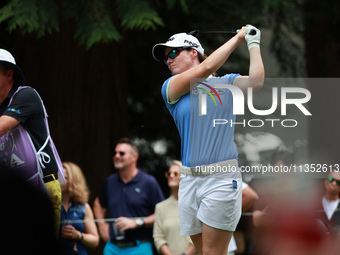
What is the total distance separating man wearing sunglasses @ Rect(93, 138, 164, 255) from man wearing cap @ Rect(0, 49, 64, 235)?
2.63 m

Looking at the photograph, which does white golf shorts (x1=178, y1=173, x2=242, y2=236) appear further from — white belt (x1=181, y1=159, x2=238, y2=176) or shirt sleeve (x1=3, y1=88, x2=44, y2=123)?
shirt sleeve (x1=3, y1=88, x2=44, y2=123)

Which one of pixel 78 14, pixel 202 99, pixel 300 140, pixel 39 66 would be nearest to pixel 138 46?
pixel 39 66

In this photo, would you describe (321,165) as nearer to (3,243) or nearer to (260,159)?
(260,159)

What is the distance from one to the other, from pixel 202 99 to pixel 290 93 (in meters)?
1.73

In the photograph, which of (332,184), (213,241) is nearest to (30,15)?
(332,184)

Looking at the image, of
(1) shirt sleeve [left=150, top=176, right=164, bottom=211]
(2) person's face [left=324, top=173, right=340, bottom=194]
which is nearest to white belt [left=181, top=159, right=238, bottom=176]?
(2) person's face [left=324, top=173, right=340, bottom=194]

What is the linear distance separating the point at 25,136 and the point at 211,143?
4.56 feet

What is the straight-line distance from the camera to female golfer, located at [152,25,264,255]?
4.49m

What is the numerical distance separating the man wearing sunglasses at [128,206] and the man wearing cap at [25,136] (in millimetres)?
2631

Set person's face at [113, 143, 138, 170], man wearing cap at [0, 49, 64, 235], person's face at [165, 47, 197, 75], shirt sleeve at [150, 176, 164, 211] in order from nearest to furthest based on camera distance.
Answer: man wearing cap at [0, 49, 64, 235], person's face at [165, 47, 197, 75], shirt sleeve at [150, 176, 164, 211], person's face at [113, 143, 138, 170]

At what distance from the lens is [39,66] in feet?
31.6

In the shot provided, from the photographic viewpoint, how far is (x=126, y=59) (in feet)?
33.4

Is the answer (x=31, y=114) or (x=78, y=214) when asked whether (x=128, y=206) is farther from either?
(x=31, y=114)

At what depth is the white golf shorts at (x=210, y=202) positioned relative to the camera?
4.50 metres
